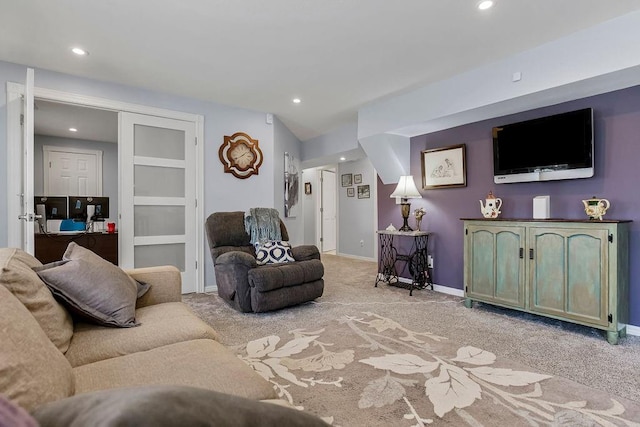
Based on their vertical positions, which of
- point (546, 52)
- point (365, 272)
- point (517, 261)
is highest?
point (546, 52)

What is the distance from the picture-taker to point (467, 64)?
10.0 feet

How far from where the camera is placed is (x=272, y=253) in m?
3.55

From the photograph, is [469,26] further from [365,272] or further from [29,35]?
[365,272]

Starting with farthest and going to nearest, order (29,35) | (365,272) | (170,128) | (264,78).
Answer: (365,272), (170,128), (264,78), (29,35)

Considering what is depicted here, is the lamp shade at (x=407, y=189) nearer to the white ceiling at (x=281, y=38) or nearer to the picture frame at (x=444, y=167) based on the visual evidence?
the picture frame at (x=444, y=167)

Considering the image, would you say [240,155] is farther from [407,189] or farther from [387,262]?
[387,262]

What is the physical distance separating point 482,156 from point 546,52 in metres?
1.18

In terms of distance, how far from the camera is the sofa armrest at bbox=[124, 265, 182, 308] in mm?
2059

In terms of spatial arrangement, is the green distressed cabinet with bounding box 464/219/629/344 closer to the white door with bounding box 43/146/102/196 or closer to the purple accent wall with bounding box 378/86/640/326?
the purple accent wall with bounding box 378/86/640/326

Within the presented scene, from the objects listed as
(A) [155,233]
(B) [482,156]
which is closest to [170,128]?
(A) [155,233]

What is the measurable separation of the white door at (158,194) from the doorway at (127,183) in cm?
1

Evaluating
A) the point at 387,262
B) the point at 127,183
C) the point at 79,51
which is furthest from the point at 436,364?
the point at 79,51

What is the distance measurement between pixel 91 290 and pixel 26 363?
34.6 inches

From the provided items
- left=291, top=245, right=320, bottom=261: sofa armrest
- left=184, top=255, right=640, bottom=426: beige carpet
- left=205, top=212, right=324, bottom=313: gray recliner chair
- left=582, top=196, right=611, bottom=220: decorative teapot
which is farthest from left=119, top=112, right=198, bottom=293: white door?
left=582, top=196, right=611, bottom=220: decorative teapot
